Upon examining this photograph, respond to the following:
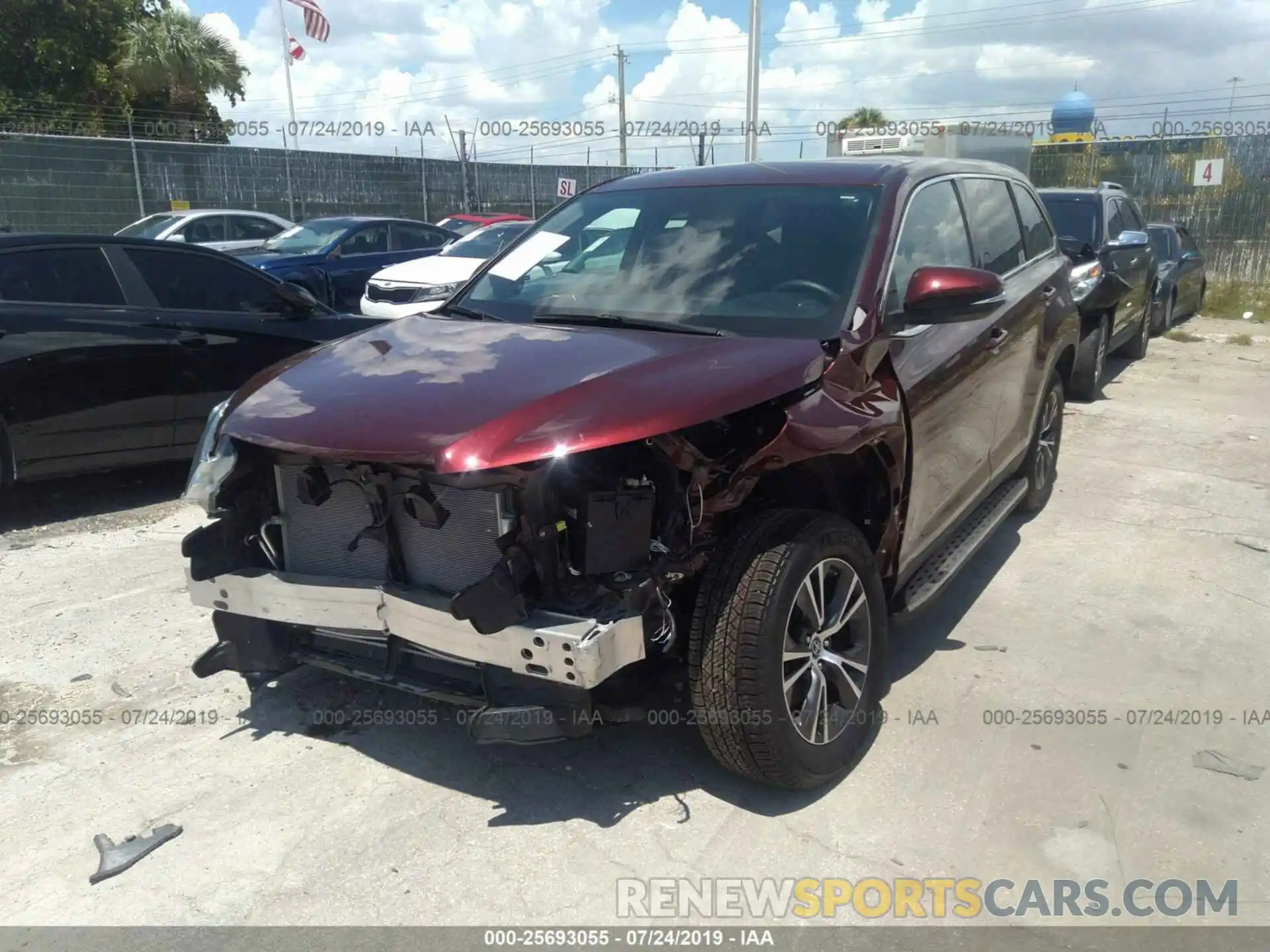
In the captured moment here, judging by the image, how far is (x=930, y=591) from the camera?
3.89 m

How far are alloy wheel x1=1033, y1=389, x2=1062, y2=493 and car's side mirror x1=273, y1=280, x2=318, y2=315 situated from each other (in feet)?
15.3

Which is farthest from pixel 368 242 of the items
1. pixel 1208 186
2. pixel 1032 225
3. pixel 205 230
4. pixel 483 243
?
pixel 1208 186

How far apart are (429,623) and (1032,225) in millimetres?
4289

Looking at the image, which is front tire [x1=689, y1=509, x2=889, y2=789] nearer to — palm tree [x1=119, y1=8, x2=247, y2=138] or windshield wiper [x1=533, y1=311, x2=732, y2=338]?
windshield wiper [x1=533, y1=311, x2=732, y2=338]

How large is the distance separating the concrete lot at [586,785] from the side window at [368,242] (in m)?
9.05

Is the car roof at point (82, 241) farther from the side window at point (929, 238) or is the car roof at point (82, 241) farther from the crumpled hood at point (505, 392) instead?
the side window at point (929, 238)

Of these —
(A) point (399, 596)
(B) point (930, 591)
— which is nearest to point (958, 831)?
(B) point (930, 591)

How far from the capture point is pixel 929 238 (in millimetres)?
4051

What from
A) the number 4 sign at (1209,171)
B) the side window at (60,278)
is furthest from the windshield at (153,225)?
the number 4 sign at (1209,171)

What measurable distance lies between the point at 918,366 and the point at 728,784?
5.28ft

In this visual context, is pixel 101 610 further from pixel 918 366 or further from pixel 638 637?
pixel 918 366

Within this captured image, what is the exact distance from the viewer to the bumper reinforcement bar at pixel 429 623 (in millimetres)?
2613

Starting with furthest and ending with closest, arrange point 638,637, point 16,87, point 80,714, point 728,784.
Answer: point 16,87, point 80,714, point 728,784, point 638,637

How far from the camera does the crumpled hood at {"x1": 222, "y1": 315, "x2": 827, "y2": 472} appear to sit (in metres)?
2.68
